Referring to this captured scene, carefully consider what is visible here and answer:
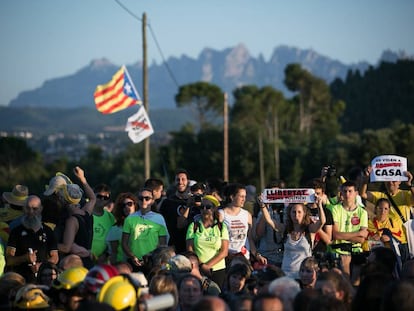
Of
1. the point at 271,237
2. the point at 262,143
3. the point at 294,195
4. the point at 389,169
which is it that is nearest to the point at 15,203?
the point at 271,237

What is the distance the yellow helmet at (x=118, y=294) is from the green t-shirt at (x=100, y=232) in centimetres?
373

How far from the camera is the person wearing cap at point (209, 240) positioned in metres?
8.29

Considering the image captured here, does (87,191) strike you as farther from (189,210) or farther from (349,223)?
(349,223)

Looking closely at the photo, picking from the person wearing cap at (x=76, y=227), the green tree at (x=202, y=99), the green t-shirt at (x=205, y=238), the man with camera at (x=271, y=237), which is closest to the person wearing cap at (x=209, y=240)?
the green t-shirt at (x=205, y=238)

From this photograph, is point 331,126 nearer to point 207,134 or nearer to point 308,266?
point 207,134

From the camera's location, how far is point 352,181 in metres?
8.98

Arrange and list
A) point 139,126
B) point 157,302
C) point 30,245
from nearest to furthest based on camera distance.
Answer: point 157,302 → point 30,245 → point 139,126

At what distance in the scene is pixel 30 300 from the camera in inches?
221

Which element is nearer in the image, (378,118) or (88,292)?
(88,292)

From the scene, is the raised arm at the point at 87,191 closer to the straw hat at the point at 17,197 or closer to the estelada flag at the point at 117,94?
the straw hat at the point at 17,197

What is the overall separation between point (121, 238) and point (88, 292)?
3.29m

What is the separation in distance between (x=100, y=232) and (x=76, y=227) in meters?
0.95

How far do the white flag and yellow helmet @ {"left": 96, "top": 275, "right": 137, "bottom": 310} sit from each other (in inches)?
499

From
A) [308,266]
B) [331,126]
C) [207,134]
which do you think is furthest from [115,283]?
[331,126]
